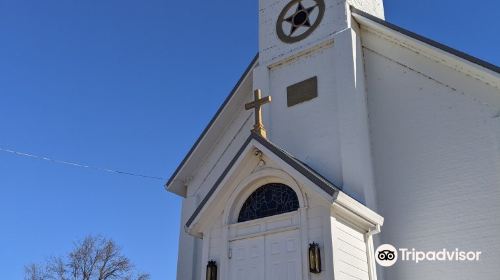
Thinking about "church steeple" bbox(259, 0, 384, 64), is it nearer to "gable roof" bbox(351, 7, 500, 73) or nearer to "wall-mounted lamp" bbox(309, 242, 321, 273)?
"gable roof" bbox(351, 7, 500, 73)

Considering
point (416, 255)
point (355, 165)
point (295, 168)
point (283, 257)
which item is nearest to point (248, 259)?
point (283, 257)

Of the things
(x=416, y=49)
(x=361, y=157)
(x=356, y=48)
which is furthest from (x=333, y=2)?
(x=361, y=157)

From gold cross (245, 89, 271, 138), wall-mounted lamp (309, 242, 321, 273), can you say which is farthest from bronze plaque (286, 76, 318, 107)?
wall-mounted lamp (309, 242, 321, 273)

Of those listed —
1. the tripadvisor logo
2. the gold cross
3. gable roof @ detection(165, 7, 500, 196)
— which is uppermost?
gable roof @ detection(165, 7, 500, 196)

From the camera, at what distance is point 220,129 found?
16.1 meters

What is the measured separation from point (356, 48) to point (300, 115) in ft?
7.52

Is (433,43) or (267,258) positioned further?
(433,43)

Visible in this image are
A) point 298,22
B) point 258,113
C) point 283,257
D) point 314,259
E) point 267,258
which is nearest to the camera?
point 314,259

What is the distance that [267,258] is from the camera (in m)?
10.4

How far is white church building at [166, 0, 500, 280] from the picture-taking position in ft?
34.1

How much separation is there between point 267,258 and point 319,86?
209 inches

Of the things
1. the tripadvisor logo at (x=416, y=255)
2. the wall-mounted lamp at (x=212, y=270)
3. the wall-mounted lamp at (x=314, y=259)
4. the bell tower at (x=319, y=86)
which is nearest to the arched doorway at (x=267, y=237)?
the wall-mounted lamp at (x=314, y=259)

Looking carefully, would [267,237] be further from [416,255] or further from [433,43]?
[433,43]

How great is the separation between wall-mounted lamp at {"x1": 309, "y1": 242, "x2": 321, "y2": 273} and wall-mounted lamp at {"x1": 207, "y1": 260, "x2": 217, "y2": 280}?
2281 mm
